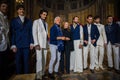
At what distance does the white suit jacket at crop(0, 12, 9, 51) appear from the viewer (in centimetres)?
445

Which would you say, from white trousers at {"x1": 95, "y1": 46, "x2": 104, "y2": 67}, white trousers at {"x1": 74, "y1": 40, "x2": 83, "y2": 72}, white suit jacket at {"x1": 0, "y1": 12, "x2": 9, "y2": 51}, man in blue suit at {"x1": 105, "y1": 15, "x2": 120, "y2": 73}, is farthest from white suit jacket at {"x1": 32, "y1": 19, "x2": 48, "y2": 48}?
man in blue suit at {"x1": 105, "y1": 15, "x2": 120, "y2": 73}

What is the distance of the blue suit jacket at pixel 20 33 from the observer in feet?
15.7

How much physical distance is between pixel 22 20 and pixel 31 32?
353 millimetres

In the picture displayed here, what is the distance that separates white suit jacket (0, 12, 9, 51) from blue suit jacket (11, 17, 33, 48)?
0.22 m

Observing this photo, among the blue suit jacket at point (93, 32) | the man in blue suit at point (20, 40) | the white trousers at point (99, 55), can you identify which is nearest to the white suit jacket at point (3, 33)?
the man in blue suit at point (20, 40)

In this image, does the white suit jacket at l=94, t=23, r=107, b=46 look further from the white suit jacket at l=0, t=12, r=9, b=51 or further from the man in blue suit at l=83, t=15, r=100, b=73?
the white suit jacket at l=0, t=12, r=9, b=51

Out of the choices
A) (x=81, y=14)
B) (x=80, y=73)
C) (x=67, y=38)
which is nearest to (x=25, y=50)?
→ (x=67, y=38)

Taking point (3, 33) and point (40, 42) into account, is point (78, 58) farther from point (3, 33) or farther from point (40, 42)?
point (3, 33)

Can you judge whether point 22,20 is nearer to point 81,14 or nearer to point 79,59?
point 79,59

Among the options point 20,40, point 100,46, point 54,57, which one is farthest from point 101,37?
point 20,40

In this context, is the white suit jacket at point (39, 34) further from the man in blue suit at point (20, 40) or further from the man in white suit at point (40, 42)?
the man in blue suit at point (20, 40)

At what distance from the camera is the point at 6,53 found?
180 inches

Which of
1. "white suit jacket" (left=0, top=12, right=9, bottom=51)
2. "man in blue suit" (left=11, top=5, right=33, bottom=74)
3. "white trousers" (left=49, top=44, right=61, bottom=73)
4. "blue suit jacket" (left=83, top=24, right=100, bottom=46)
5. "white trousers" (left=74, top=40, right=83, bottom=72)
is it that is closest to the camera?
"white suit jacket" (left=0, top=12, right=9, bottom=51)

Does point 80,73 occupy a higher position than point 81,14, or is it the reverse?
point 81,14
